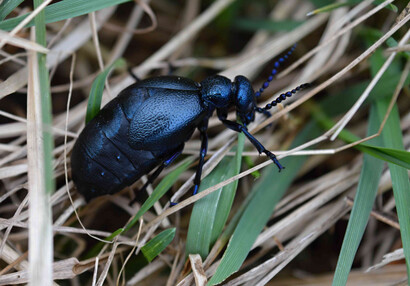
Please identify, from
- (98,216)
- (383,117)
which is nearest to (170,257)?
(98,216)

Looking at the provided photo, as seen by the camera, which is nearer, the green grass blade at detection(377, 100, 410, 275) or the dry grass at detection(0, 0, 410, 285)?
the green grass blade at detection(377, 100, 410, 275)

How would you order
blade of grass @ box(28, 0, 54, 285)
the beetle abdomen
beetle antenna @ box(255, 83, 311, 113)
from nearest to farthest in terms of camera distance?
blade of grass @ box(28, 0, 54, 285) < the beetle abdomen < beetle antenna @ box(255, 83, 311, 113)

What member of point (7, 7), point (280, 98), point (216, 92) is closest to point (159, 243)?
point (216, 92)

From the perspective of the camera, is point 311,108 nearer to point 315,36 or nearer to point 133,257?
point 315,36

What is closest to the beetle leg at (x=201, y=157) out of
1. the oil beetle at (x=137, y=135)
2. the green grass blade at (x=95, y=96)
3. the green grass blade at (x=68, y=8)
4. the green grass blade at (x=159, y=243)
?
the oil beetle at (x=137, y=135)

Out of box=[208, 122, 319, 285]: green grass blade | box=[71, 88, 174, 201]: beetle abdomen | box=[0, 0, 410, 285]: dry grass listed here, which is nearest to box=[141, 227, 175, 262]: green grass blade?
box=[0, 0, 410, 285]: dry grass

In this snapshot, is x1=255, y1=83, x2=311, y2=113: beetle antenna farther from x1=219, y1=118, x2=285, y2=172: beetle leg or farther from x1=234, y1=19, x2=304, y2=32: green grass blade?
x1=234, y1=19, x2=304, y2=32: green grass blade

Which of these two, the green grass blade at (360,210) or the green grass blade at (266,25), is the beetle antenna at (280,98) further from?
the green grass blade at (266,25)

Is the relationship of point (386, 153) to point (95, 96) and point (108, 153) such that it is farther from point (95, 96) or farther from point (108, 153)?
point (95, 96)
